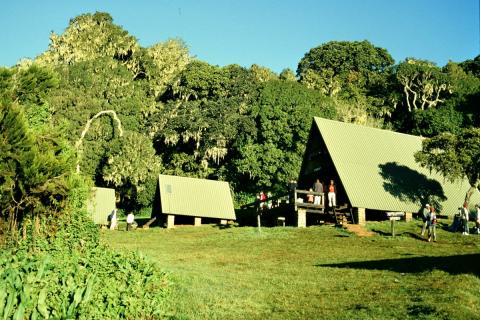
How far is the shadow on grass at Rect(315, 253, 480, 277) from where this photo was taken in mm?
17031

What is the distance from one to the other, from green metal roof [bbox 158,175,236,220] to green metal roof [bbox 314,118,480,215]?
8927 millimetres

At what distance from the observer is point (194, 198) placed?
38125mm

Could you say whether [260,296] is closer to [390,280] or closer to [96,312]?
[390,280]

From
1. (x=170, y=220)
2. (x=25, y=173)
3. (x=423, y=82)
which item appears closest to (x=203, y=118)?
(x=170, y=220)

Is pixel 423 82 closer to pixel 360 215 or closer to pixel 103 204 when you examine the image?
pixel 360 215

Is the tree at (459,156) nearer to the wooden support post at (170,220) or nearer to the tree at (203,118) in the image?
the wooden support post at (170,220)

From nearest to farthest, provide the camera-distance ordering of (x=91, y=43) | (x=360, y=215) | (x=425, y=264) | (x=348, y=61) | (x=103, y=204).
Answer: (x=425, y=264) → (x=360, y=215) → (x=103, y=204) → (x=91, y=43) → (x=348, y=61)

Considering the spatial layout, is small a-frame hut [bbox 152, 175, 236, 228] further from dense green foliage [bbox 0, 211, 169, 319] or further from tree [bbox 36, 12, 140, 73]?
tree [bbox 36, 12, 140, 73]

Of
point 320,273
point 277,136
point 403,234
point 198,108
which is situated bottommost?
point 320,273

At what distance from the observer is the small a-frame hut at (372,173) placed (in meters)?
31.4

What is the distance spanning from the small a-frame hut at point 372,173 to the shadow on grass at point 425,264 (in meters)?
10.7

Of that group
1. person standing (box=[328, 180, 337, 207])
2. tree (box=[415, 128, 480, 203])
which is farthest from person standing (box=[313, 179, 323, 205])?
tree (box=[415, 128, 480, 203])

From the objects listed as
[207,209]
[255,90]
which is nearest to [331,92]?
[255,90]

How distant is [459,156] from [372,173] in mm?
5307
